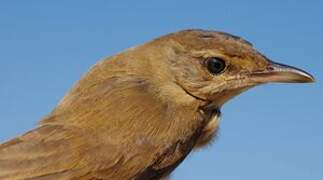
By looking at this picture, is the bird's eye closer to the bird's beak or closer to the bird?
the bird

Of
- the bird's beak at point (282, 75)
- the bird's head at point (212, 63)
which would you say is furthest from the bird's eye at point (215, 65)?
the bird's beak at point (282, 75)

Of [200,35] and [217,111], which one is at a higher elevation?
[200,35]

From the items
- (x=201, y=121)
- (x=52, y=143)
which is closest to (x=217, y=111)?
(x=201, y=121)

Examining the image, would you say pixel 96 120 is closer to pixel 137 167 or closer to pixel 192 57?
pixel 137 167

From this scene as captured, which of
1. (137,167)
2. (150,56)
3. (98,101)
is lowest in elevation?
(137,167)

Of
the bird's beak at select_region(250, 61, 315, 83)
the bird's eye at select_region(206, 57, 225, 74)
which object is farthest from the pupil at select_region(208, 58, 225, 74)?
the bird's beak at select_region(250, 61, 315, 83)

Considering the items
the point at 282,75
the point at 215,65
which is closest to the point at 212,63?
the point at 215,65
